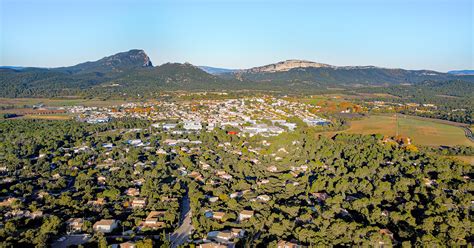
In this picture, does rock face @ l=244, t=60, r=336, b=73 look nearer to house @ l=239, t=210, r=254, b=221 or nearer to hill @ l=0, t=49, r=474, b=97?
hill @ l=0, t=49, r=474, b=97

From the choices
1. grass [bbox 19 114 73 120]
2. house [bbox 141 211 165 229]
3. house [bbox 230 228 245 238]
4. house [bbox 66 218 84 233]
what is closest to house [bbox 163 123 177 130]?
grass [bbox 19 114 73 120]

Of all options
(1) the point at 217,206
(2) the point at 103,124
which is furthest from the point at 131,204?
(2) the point at 103,124

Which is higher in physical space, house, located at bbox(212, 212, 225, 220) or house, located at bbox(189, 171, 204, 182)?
house, located at bbox(189, 171, 204, 182)

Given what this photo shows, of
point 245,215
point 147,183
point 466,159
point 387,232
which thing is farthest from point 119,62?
point 387,232

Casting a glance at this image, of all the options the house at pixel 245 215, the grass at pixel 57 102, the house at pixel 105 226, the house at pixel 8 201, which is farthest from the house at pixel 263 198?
the grass at pixel 57 102

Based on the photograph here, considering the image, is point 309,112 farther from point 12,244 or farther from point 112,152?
point 12,244

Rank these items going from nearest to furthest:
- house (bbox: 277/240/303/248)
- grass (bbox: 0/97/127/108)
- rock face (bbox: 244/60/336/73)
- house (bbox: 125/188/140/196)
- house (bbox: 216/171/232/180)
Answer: house (bbox: 277/240/303/248), house (bbox: 125/188/140/196), house (bbox: 216/171/232/180), grass (bbox: 0/97/127/108), rock face (bbox: 244/60/336/73)

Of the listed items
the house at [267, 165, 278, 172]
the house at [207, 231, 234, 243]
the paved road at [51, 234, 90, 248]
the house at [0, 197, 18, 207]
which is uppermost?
the house at [0, 197, 18, 207]
